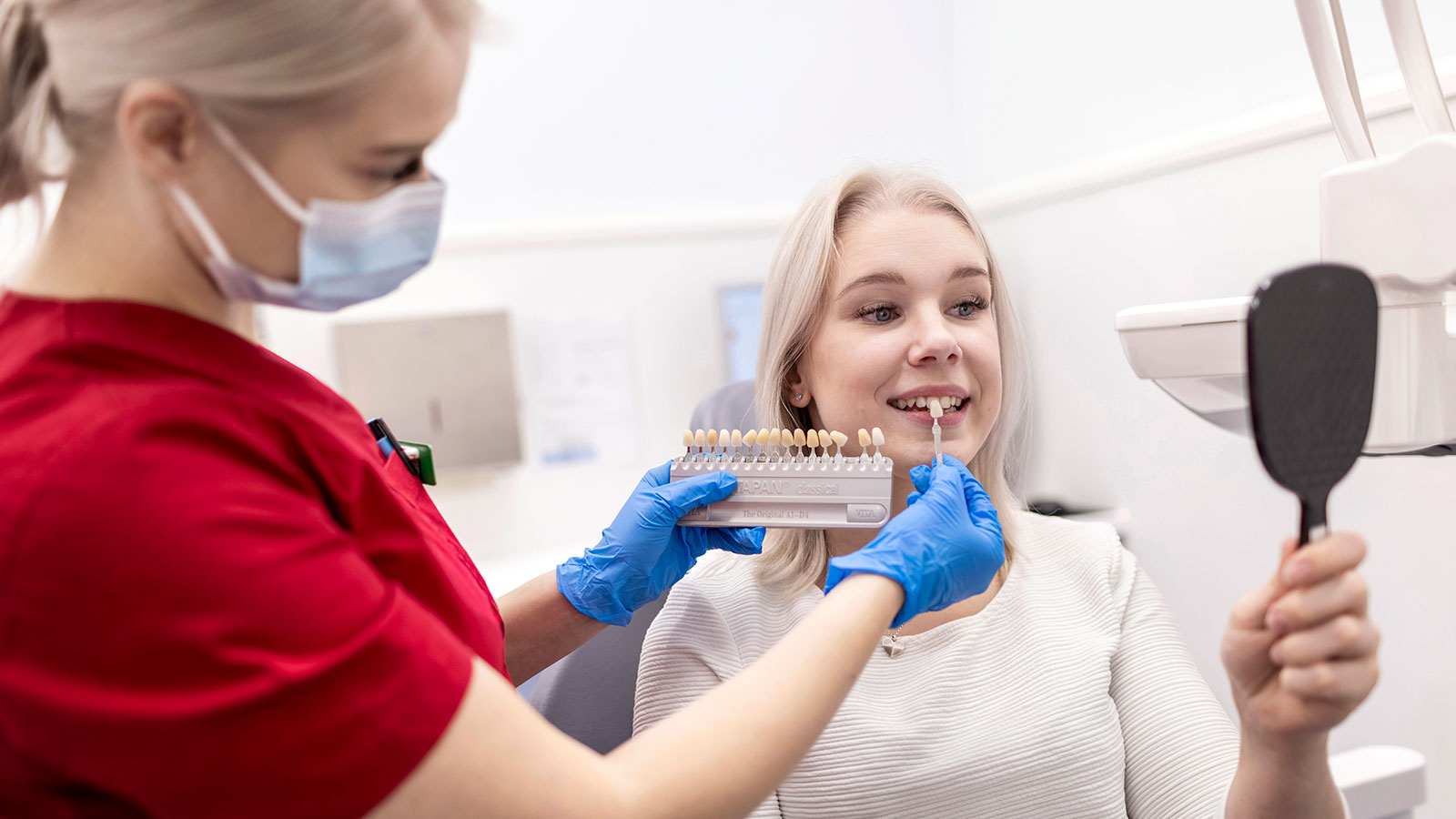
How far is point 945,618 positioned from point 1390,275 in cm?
65

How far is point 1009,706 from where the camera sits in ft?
3.84

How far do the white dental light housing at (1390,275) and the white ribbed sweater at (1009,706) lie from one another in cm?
43

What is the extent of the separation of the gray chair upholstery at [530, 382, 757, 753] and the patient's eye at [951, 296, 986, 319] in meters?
0.55

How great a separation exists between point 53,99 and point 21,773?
431 mm

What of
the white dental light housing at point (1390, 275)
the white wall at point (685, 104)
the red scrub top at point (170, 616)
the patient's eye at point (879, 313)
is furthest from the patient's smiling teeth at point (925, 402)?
the white wall at point (685, 104)

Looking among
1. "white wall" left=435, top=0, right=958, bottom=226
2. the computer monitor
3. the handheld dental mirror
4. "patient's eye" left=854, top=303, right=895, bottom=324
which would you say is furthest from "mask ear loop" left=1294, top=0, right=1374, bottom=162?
the computer monitor

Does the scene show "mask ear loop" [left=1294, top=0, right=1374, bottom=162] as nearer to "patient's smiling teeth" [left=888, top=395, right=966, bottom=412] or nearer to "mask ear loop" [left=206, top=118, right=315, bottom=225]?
"patient's smiling teeth" [left=888, top=395, right=966, bottom=412]

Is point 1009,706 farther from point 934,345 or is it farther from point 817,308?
point 817,308

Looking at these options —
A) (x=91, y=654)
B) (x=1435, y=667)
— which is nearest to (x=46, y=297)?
(x=91, y=654)

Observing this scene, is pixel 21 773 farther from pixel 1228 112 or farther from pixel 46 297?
pixel 1228 112

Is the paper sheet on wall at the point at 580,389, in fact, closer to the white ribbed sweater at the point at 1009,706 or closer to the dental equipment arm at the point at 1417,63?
the white ribbed sweater at the point at 1009,706

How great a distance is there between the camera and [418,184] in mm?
734

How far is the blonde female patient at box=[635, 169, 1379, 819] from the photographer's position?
1.13 metres

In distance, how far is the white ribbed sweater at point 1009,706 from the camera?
1.13 metres
